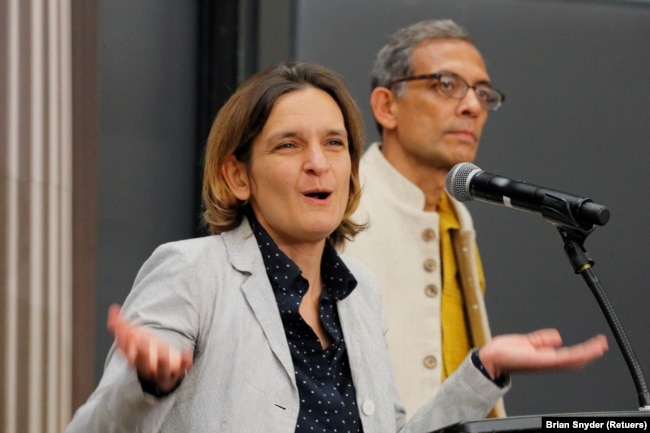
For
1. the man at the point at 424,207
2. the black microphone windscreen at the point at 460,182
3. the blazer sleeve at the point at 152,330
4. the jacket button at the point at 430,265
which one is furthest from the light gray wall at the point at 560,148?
the blazer sleeve at the point at 152,330

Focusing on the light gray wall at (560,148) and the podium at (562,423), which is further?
the light gray wall at (560,148)

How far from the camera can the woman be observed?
1.96 metres

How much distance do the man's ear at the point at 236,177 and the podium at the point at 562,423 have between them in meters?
0.87

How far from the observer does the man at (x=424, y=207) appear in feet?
10.7

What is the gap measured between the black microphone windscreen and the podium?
683 millimetres

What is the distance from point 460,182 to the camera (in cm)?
217

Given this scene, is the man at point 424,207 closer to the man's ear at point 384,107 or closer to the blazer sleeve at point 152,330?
the man's ear at point 384,107

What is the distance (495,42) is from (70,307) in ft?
6.68

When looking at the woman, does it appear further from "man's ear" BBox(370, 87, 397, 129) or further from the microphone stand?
"man's ear" BBox(370, 87, 397, 129)

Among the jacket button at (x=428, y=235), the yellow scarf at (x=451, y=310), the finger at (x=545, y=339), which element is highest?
the finger at (x=545, y=339)

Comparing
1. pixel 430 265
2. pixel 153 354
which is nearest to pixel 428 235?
pixel 430 265

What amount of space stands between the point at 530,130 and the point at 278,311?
2583mm

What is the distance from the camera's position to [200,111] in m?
4.34

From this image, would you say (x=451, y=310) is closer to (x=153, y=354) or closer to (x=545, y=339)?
(x=545, y=339)
